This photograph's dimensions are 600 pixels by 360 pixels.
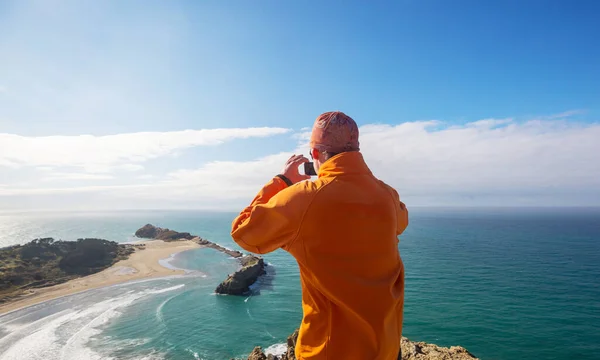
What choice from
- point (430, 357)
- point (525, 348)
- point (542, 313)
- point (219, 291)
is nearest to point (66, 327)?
point (219, 291)

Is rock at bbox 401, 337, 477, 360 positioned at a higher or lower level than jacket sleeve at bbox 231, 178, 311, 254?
lower

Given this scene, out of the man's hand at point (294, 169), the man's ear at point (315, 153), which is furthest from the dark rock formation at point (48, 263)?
the man's ear at point (315, 153)

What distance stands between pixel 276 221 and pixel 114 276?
51.5 m

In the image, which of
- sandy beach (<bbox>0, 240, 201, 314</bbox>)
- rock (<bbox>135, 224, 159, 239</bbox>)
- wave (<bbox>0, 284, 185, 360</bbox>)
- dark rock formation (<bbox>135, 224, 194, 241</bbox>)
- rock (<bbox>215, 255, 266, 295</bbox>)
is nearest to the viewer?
wave (<bbox>0, 284, 185, 360</bbox>)

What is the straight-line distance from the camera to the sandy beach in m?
32.7

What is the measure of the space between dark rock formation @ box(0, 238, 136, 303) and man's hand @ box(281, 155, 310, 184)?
45.2 metres

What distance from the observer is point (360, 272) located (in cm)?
163

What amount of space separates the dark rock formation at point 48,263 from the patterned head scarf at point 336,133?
4559cm

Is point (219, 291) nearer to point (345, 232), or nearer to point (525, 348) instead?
point (525, 348)

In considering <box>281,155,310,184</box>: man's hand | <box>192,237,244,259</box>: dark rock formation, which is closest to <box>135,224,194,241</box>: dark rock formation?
<box>192,237,244,259</box>: dark rock formation

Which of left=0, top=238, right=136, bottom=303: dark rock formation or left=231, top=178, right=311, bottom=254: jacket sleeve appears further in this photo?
left=0, top=238, right=136, bottom=303: dark rock formation

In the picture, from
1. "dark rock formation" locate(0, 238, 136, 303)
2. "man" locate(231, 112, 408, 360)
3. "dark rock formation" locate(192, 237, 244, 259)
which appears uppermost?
"man" locate(231, 112, 408, 360)

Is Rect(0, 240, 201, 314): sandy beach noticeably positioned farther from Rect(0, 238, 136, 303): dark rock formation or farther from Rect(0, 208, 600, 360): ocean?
Rect(0, 208, 600, 360): ocean

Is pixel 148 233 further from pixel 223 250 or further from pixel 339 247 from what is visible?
pixel 339 247
